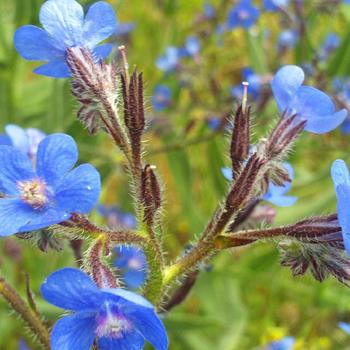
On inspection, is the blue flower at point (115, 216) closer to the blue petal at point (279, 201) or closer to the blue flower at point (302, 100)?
the blue petal at point (279, 201)

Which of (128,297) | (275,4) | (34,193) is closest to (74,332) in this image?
(128,297)

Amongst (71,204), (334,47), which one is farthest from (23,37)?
(334,47)

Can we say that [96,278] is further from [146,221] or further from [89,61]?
[89,61]

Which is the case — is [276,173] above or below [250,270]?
above

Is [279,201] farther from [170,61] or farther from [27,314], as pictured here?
[170,61]

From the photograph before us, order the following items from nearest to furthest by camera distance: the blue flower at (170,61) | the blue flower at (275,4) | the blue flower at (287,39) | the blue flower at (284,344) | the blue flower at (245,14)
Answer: the blue flower at (284,344) < the blue flower at (275,4) < the blue flower at (245,14) < the blue flower at (287,39) < the blue flower at (170,61)

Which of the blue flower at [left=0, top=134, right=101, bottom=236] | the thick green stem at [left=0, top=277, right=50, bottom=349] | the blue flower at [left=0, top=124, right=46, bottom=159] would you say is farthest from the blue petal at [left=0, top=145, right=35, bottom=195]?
the blue flower at [left=0, top=124, right=46, bottom=159]

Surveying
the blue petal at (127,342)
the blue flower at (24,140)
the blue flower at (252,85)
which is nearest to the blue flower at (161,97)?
the blue flower at (252,85)
